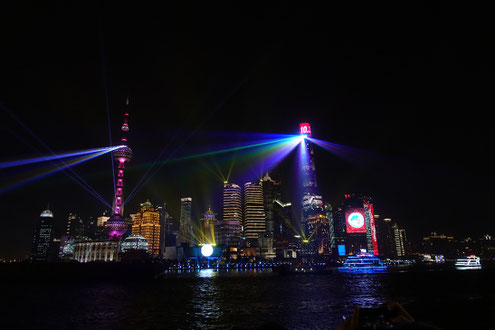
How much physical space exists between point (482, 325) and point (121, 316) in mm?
30387

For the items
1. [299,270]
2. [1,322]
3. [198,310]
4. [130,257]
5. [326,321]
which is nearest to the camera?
[326,321]

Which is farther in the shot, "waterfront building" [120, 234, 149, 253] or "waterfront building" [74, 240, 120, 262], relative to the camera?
"waterfront building" [74, 240, 120, 262]

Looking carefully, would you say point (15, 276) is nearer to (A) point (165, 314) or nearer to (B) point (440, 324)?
(A) point (165, 314)

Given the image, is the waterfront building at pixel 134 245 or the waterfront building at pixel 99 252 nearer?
the waterfront building at pixel 134 245

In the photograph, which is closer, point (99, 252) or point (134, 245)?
point (134, 245)

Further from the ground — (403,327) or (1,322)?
(403,327)

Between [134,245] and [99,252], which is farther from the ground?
[134,245]

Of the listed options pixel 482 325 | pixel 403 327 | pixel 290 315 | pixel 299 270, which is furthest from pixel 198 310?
pixel 299 270

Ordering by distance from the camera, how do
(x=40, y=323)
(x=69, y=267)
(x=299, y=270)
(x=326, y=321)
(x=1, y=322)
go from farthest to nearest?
(x=299, y=270), (x=69, y=267), (x=1, y=322), (x=40, y=323), (x=326, y=321)

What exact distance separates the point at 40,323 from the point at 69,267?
332 feet

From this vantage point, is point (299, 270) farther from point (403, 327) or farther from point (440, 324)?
point (403, 327)

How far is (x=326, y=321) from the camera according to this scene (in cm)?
2408

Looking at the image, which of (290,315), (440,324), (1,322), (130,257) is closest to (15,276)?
(130,257)

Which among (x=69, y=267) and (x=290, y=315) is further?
(x=69, y=267)
